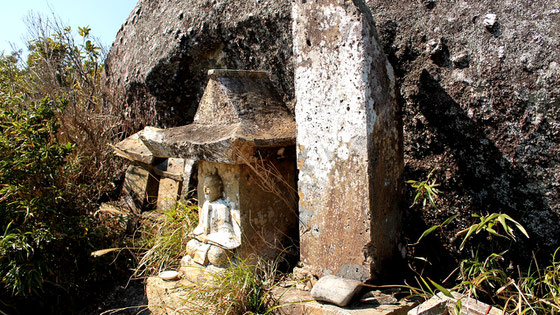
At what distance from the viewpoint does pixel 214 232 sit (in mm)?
2846

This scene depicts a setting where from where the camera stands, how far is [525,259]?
2.36 meters

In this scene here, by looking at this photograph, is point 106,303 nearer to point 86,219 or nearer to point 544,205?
point 86,219

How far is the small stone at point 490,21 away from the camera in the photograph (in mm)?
2369

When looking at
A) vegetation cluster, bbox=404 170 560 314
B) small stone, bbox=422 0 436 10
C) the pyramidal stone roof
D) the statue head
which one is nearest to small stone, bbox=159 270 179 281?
the statue head

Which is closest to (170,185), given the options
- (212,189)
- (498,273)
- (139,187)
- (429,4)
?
(139,187)

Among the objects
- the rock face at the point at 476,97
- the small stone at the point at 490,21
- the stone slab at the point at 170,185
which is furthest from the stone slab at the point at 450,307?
the stone slab at the point at 170,185

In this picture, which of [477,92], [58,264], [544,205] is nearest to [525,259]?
[544,205]

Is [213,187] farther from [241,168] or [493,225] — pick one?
[493,225]

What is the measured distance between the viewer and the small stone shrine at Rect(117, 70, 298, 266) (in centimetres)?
267

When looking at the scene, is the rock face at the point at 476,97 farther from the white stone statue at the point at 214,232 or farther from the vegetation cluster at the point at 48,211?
the vegetation cluster at the point at 48,211

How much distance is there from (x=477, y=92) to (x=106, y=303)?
315 centimetres

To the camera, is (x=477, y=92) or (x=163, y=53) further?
(x=163, y=53)

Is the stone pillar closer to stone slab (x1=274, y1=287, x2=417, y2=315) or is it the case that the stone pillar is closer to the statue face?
stone slab (x1=274, y1=287, x2=417, y2=315)

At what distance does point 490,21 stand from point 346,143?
1.06 meters
